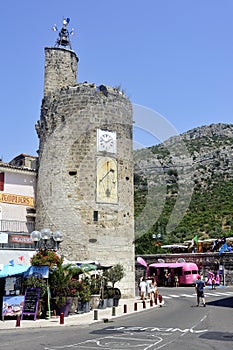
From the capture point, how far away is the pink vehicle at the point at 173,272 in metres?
38.4

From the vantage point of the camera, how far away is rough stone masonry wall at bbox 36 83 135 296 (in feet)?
84.9

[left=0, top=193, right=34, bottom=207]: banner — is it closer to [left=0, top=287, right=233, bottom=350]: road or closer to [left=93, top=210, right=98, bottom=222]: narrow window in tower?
[left=93, top=210, right=98, bottom=222]: narrow window in tower

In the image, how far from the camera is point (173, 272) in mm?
39844

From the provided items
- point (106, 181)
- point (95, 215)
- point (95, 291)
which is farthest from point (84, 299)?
point (106, 181)

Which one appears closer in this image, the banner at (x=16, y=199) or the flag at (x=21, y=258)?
the flag at (x=21, y=258)

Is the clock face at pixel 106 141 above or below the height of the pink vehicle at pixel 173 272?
above

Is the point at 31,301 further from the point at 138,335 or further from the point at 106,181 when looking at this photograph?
the point at 106,181

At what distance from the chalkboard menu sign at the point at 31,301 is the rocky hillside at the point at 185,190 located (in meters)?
27.3

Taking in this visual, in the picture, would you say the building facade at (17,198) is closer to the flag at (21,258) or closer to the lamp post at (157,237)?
the flag at (21,258)

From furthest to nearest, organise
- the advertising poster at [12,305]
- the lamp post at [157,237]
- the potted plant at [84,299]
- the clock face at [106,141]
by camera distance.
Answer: the lamp post at [157,237]
the clock face at [106,141]
the potted plant at [84,299]
the advertising poster at [12,305]

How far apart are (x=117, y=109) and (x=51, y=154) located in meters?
5.02

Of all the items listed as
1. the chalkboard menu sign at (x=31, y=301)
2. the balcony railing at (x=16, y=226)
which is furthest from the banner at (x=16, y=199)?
the chalkboard menu sign at (x=31, y=301)

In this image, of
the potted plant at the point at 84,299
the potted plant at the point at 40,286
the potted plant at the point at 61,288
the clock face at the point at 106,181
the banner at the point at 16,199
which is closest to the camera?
the potted plant at the point at 40,286

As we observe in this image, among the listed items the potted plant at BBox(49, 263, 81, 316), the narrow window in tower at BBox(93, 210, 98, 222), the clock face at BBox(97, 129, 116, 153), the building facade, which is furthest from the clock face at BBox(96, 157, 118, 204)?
the potted plant at BBox(49, 263, 81, 316)
